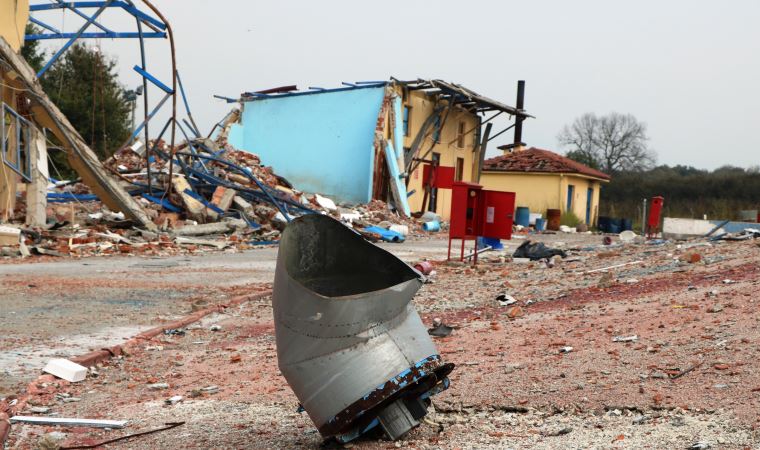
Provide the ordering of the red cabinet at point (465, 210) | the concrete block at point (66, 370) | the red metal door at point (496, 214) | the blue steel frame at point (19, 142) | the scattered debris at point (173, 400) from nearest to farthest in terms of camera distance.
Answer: the scattered debris at point (173, 400), the concrete block at point (66, 370), the red metal door at point (496, 214), the red cabinet at point (465, 210), the blue steel frame at point (19, 142)

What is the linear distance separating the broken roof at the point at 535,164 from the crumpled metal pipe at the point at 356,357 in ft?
126

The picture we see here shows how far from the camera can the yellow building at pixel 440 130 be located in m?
33.7

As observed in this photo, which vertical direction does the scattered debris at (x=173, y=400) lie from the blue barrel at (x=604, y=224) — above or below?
below

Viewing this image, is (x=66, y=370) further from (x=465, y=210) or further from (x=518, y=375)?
(x=465, y=210)

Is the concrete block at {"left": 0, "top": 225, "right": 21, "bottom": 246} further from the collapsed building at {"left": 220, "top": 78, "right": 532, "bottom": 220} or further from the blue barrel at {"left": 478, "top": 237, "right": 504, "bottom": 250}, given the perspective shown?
the collapsed building at {"left": 220, "top": 78, "right": 532, "bottom": 220}

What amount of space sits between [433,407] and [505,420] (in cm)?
45

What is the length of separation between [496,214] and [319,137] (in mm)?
19995

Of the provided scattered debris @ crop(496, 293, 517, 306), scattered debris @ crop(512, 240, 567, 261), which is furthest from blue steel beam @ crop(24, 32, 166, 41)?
scattered debris @ crop(496, 293, 517, 306)

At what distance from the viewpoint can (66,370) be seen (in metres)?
6.01

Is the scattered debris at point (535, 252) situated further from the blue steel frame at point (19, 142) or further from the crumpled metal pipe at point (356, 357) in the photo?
the crumpled metal pipe at point (356, 357)

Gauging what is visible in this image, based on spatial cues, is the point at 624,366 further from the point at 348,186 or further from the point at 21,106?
the point at 348,186

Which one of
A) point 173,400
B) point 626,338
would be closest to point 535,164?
point 626,338

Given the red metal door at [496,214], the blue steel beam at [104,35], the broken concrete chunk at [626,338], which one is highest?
the blue steel beam at [104,35]

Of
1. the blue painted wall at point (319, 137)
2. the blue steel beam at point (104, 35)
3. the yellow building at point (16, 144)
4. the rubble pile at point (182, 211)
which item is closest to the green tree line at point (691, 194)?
the blue painted wall at point (319, 137)
